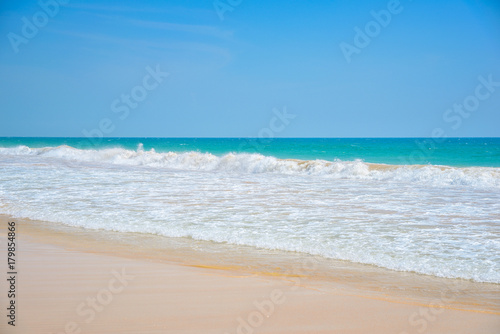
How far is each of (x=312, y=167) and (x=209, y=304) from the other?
19.0 meters

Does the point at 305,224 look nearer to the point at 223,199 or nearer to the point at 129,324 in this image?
the point at 223,199

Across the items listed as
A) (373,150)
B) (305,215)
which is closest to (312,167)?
(305,215)

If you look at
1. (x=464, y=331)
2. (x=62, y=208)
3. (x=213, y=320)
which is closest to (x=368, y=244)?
(x=464, y=331)

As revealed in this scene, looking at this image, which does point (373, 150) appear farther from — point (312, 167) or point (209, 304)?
point (209, 304)

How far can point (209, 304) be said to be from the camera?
4297mm

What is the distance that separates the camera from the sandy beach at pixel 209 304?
12.5 ft

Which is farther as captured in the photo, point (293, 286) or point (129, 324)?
point (293, 286)

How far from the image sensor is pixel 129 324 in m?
3.80

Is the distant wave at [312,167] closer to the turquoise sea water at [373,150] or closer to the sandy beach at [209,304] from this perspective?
the sandy beach at [209,304]

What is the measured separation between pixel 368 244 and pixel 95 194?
8.57 meters

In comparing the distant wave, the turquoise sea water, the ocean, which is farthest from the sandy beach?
the turquoise sea water

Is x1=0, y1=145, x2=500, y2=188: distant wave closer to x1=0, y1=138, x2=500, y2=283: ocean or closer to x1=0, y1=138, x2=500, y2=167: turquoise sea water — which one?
x1=0, y1=138, x2=500, y2=283: ocean

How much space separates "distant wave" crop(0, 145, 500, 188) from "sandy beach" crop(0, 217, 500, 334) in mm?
13564

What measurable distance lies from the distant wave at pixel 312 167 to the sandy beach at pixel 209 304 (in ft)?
44.5
